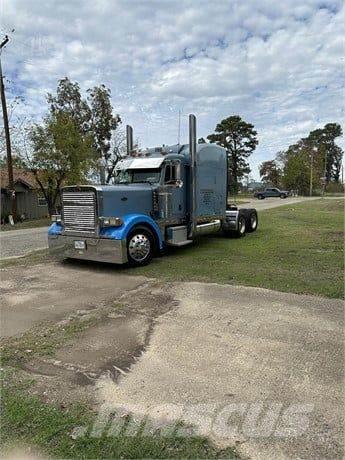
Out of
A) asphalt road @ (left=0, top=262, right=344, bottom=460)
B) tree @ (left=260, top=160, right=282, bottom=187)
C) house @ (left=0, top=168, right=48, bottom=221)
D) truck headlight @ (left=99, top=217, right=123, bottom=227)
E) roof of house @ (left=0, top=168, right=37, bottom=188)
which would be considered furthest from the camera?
tree @ (left=260, top=160, right=282, bottom=187)

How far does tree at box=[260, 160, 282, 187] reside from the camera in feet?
251

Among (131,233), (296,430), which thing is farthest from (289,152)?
(296,430)

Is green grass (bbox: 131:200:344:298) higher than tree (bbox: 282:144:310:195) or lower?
lower

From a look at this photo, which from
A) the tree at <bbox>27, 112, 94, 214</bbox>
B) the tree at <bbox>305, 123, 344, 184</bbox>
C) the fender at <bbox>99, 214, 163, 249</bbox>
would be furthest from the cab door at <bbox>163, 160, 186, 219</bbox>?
the tree at <bbox>305, 123, 344, 184</bbox>

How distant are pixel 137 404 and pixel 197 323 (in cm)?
173

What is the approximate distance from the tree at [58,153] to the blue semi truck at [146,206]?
Answer: 41.2ft

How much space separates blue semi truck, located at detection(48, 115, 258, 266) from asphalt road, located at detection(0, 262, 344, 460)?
6.12ft

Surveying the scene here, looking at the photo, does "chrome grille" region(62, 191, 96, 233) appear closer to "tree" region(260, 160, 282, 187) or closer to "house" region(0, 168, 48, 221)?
"house" region(0, 168, 48, 221)

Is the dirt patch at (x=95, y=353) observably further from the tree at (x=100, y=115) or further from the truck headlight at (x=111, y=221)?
A: the tree at (x=100, y=115)

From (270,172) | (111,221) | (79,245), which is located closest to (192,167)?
(111,221)

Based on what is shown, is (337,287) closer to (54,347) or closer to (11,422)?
(54,347)

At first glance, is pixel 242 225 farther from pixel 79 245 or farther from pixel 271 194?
pixel 271 194

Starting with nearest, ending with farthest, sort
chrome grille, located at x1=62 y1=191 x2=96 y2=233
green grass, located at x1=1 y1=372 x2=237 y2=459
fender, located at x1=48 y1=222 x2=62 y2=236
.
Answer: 1. green grass, located at x1=1 y1=372 x2=237 y2=459
2. chrome grille, located at x1=62 y1=191 x2=96 y2=233
3. fender, located at x1=48 y1=222 x2=62 y2=236

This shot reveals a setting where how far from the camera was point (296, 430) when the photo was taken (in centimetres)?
248
